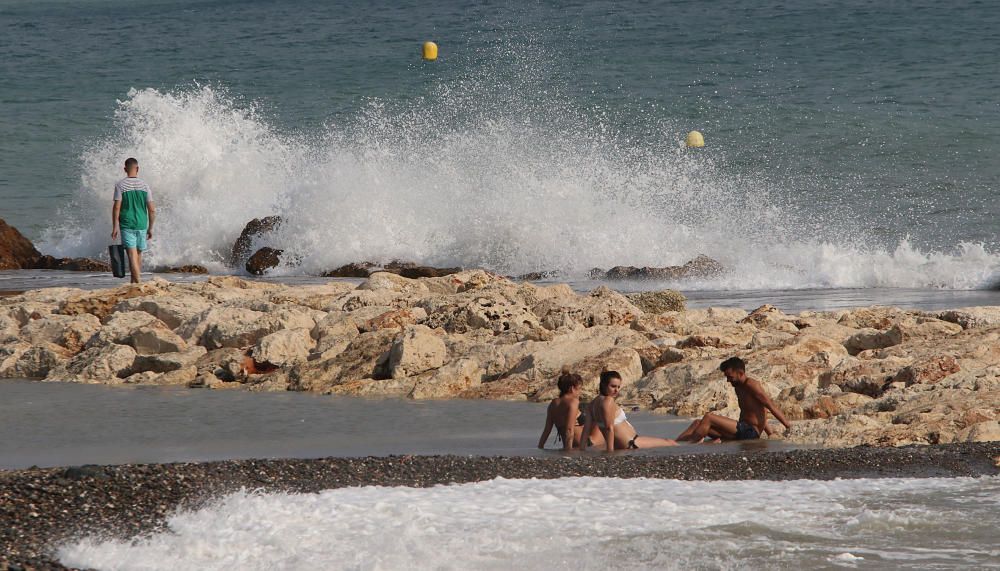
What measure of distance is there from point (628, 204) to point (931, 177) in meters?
6.36

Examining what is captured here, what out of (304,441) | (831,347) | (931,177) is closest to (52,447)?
(304,441)

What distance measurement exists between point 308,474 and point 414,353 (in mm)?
2975

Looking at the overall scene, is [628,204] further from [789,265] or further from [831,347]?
[831,347]

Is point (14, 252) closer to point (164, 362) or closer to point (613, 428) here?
point (164, 362)

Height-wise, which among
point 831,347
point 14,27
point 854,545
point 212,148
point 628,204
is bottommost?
point 854,545

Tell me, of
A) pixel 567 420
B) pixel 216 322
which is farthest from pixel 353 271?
pixel 567 420

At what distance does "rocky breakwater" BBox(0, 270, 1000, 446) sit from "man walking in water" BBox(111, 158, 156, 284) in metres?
1.30

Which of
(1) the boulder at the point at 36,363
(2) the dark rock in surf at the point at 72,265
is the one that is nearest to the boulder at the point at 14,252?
(2) the dark rock in surf at the point at 72,265

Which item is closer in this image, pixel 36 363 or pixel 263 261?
pixel 36 363

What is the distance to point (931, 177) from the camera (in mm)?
21109

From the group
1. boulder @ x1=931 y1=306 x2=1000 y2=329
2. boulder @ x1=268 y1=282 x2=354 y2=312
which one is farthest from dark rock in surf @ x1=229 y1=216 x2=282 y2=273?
boulder @ x1=931 y1=306 x2=1000 y2=329

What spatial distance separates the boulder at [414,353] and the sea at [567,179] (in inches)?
70.0

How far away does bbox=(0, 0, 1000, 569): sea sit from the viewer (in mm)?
4738

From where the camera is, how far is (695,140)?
2477 cm
